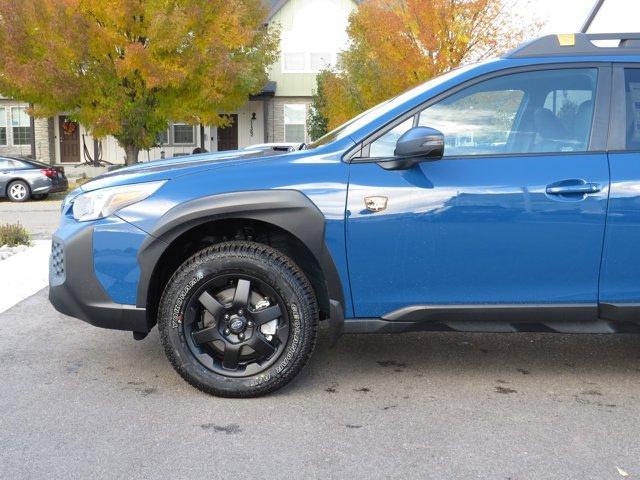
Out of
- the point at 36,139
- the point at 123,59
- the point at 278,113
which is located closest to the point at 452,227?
the point at 123,59

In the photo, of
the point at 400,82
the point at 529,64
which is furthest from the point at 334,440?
the point at 400,82

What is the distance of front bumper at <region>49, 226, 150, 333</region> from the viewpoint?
3816mm

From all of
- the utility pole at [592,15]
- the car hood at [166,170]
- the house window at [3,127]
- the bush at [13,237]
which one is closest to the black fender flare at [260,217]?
the car hood at [166,170]

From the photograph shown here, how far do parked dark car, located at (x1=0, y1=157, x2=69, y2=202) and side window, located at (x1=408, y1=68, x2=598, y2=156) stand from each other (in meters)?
17.0

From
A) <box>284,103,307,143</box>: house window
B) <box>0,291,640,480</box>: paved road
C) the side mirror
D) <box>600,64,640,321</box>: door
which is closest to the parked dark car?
<box>284,103,307,143</box>: house window

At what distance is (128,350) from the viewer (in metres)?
4.79

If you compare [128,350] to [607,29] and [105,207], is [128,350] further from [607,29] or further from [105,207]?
[607,29]

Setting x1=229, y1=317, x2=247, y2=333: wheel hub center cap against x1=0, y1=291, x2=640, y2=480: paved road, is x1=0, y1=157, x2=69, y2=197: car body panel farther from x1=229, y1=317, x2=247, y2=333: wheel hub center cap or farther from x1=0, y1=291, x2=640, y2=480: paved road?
x1=229, y1=317, x2=247, y2=333: wheel hub center cap

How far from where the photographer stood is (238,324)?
12.6ft

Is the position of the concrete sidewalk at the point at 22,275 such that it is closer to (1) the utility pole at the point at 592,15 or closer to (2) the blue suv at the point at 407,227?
A: (2) the blue suv at the point at 407,227

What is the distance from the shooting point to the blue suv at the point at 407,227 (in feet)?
12.0

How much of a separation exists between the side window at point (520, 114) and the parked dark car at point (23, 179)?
55.9 ft

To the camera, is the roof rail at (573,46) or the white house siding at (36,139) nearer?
the roof rail at (573,46)

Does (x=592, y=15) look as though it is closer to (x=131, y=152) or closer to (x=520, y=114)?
(x=520, y=114)
